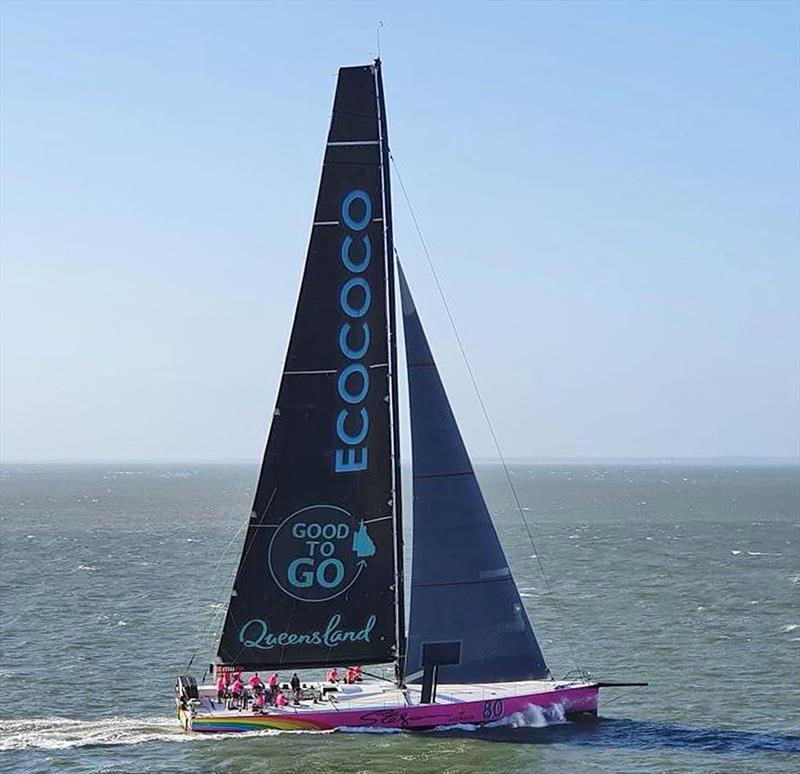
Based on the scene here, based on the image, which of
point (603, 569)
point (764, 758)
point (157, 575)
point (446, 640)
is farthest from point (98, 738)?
point (603, 569)

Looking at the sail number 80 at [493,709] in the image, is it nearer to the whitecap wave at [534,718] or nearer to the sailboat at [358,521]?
the whitecap wave at [534,718]

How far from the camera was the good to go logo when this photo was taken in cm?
3875

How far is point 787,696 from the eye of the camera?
45438mm

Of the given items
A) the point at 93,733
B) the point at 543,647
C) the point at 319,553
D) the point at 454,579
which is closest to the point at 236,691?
the point at 319,553

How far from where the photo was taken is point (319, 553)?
127 ft

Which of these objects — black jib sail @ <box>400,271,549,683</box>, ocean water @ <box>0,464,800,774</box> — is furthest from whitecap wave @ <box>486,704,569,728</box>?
black jib sail @ <box>400,271,549,683</box>

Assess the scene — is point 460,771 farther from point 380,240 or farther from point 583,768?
point 380,240

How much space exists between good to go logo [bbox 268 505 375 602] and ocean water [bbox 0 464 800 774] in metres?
4.35

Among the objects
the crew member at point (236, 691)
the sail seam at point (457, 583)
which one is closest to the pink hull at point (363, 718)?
the crew member at point (236, 691)

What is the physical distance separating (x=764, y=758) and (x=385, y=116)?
71.2 feet

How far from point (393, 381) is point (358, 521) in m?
4.35

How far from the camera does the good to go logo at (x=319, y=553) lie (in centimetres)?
3875

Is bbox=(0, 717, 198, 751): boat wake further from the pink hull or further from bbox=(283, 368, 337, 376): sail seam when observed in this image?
bbox=(283, 368, 337, 376): sail seam

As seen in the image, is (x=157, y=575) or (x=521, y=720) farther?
(x=157, y=575)
